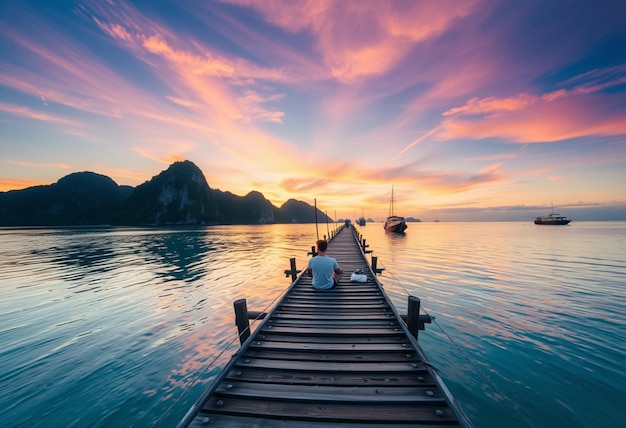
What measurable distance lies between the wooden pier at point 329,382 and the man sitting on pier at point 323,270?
2.64 meters

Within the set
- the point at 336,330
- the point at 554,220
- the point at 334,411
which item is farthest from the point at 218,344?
the point at 554,220

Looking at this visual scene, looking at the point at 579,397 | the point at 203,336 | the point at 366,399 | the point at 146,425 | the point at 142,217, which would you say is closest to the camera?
the point at 366,399

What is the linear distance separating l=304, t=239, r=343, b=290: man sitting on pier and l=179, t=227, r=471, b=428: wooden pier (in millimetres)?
2637

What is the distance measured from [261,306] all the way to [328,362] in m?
9.37

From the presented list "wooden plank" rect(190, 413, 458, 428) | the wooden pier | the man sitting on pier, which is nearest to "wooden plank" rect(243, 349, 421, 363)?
the wooden pier

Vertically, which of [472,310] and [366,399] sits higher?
[366,399]

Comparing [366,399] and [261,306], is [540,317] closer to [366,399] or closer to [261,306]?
[366,399]

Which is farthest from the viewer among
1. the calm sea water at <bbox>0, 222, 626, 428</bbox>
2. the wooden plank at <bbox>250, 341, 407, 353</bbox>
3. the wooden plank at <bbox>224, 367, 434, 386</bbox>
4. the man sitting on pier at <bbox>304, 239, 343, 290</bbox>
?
the man sitting on pier at <bbox>304, 239, 343, 290</bbox>

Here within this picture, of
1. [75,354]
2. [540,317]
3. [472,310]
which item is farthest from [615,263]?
[75,354]

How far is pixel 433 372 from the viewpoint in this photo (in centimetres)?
439

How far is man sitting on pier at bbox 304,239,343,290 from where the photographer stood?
948 centimetres

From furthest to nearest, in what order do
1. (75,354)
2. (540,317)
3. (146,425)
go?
(540,317), (75,354), (146,425)

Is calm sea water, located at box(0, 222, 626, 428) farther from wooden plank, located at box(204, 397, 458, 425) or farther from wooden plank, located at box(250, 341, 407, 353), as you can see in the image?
wooden plank, located at box(204, 397, 458, 425)

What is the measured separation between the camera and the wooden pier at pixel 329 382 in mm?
3652
